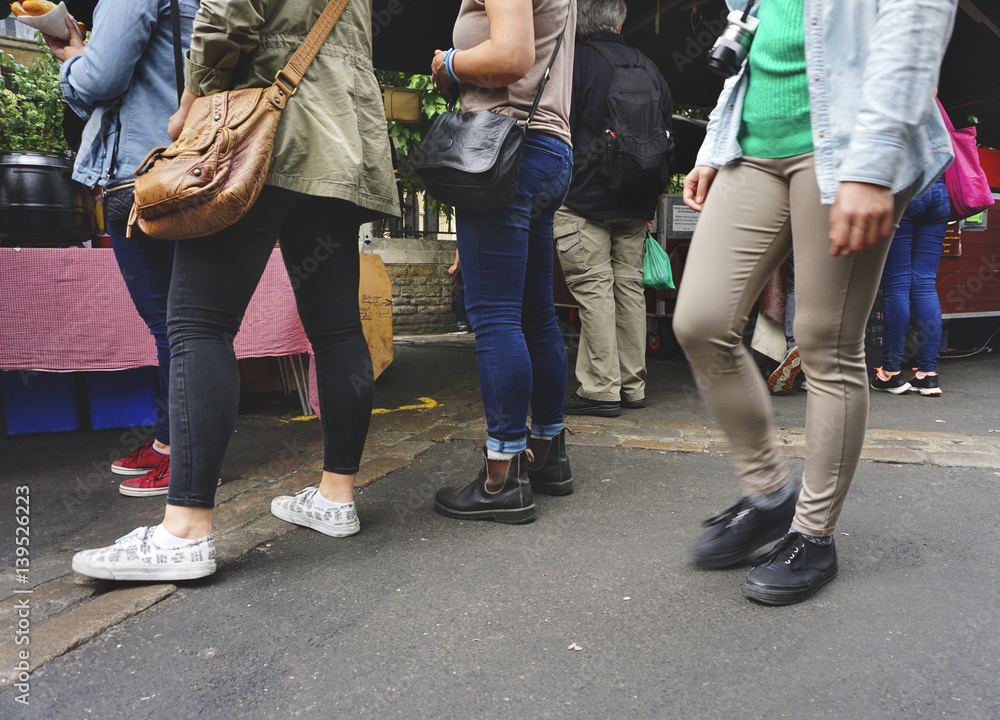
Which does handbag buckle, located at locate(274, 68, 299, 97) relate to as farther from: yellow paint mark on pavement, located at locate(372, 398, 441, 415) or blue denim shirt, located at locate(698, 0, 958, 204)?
yellow paint mark on pavement, located at locate(372, 398, 441, 415)

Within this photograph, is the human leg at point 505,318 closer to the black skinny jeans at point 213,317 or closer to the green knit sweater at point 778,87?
the black skinny jeans at point 213,317

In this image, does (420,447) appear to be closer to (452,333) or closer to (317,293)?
(317,293)

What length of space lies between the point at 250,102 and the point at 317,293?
1.83 ft

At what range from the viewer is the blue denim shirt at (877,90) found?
1441mm

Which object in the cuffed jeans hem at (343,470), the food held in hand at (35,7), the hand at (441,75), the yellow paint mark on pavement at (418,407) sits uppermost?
the food held in hand at (35,7)

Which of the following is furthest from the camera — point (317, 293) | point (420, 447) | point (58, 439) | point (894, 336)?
point (894, 336)

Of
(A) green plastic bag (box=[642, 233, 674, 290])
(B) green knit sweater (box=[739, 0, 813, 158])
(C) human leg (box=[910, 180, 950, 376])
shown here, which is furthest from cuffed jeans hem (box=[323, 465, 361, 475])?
(C) human leg (box=[910, 180, 950, 376])

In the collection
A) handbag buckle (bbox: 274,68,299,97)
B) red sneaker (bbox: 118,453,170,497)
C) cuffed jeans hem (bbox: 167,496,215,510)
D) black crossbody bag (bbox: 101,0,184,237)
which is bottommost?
red sneaker (bbox: 118,453,170,497)

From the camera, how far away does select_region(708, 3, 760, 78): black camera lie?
1.80 m

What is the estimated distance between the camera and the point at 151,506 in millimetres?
2607

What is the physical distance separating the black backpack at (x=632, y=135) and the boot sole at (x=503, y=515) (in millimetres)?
2237

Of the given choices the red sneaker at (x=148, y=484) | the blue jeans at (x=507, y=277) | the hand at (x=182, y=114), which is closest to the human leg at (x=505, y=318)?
the blue jeans at (x=507, y=277)

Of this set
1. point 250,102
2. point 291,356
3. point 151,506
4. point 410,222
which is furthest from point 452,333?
point 250,102

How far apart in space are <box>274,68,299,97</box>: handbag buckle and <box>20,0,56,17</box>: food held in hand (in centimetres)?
132
